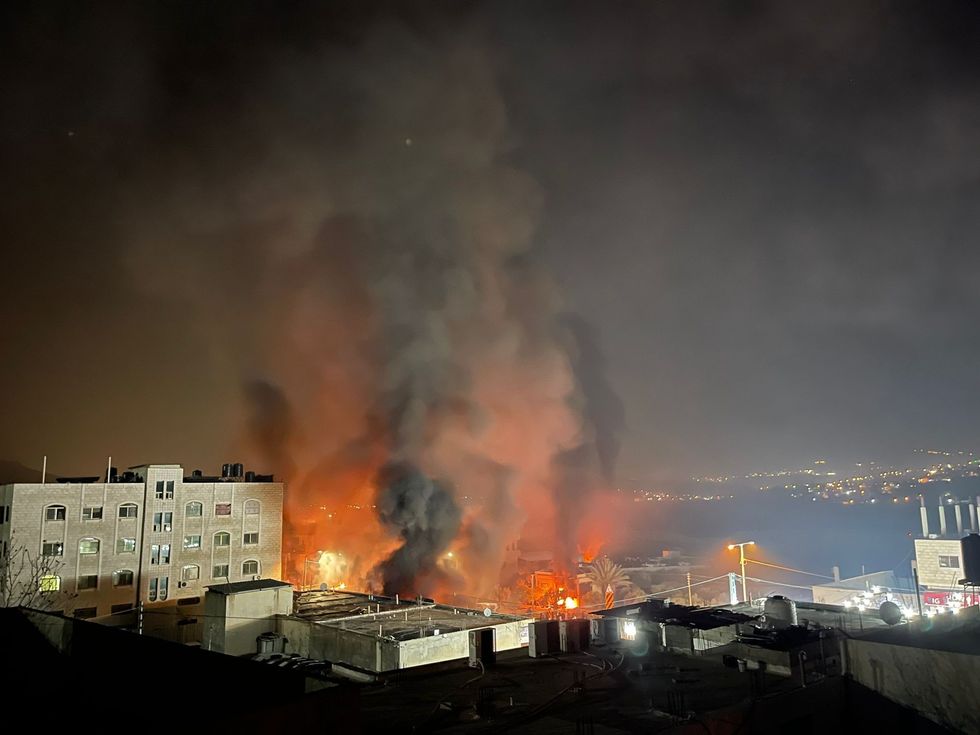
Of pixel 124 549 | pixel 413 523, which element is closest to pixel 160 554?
pixel 124 549

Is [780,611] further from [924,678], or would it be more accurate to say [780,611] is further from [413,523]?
[413,523]

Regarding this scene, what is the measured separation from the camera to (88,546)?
1628 inches

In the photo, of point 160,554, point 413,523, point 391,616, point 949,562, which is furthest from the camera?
point 413,523

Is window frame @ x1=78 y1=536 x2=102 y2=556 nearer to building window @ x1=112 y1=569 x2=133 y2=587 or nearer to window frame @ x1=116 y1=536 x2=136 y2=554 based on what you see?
window frame @ x1=116 y1=536 x2=136 y2=554

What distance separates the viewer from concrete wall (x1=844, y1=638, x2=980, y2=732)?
502 inches

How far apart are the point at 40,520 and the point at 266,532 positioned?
14588 millimetres

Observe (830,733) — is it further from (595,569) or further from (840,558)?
(840,558)

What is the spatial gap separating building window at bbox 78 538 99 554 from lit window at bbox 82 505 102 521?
4.42ft

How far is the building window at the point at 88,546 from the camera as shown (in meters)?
41.0

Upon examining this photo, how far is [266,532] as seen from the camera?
160ft

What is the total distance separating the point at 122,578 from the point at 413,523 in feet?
65.7

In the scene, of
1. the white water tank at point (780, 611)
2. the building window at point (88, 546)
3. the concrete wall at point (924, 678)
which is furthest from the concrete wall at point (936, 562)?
the building window at point (88, 546)

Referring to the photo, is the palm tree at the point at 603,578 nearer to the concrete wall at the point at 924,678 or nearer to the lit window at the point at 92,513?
the lit window at the point at 92,513

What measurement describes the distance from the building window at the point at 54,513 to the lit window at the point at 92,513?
1228mm
